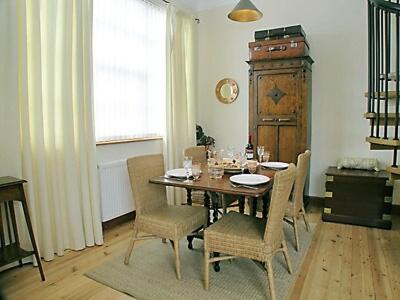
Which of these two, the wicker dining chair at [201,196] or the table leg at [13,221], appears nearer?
the table leg at [13,221]

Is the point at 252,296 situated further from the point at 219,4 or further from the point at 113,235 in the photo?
the point at 219,4

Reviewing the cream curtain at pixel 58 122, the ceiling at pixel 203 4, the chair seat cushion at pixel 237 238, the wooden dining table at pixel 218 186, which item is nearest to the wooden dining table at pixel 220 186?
the wooden dining table at pixel 218 186

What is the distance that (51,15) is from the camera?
8.27 feet

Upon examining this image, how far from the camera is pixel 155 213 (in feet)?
8.20

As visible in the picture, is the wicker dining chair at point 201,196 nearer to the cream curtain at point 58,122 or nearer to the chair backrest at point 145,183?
the chair backrest at point 145,183

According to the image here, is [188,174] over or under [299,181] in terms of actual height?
over

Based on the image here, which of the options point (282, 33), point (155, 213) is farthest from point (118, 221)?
point (282, 33)

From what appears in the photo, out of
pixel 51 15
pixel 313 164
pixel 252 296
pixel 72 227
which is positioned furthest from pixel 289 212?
pixel 51 15

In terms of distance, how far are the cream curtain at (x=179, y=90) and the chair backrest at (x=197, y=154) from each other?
70 centimetres

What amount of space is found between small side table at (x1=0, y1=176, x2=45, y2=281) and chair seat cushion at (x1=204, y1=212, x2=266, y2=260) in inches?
50.2

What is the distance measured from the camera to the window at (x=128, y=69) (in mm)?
3168

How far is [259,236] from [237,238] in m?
0.14

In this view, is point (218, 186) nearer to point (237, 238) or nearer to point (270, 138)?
point (237, 238)

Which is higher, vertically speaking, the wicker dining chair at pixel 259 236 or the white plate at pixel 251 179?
the white plate at pixel 251 179
